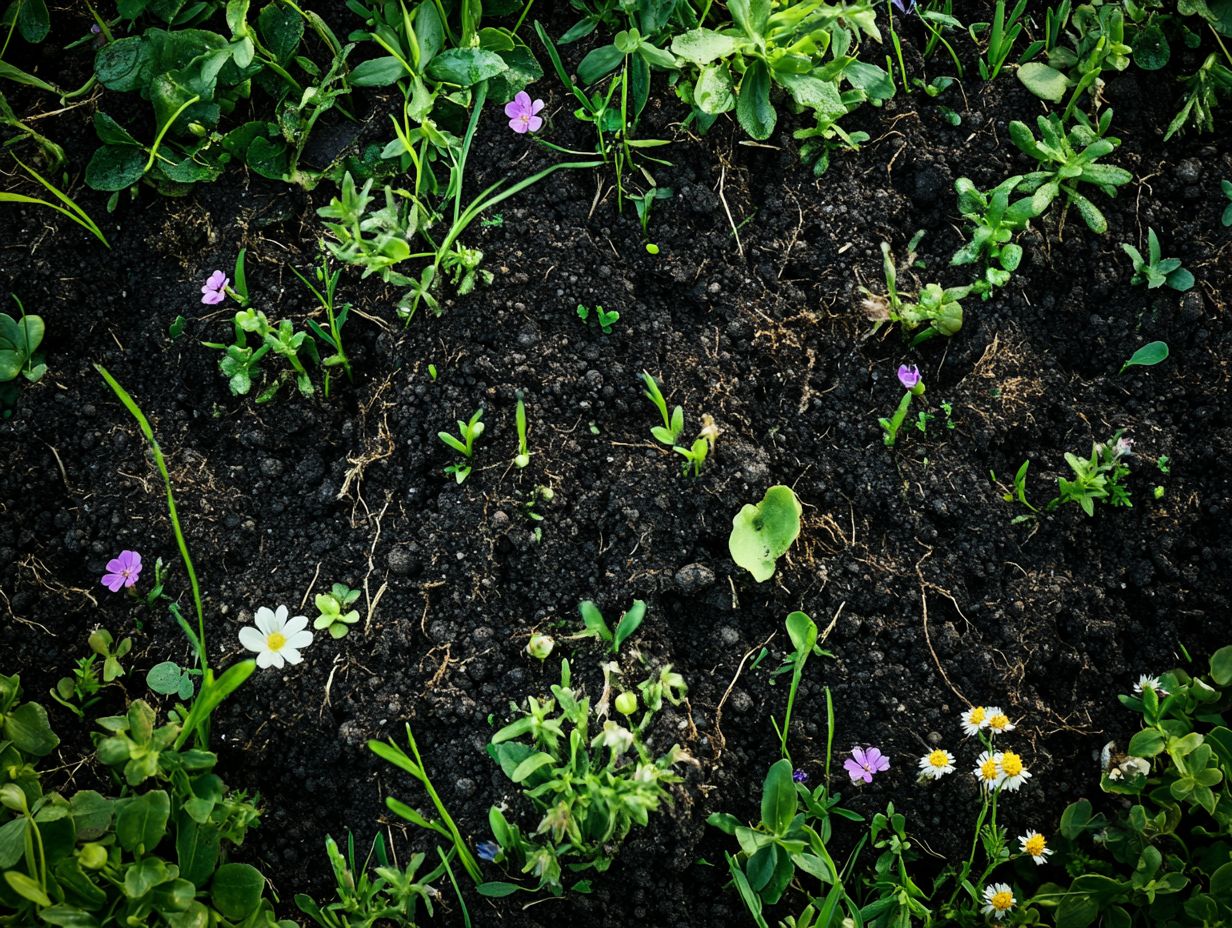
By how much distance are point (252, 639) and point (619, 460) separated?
2.40 ft

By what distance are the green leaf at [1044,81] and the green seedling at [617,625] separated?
135cm

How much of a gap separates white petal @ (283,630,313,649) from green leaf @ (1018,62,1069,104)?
1.80 m

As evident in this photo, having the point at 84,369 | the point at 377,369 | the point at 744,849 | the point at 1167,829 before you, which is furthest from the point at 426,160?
the point at 1167,829

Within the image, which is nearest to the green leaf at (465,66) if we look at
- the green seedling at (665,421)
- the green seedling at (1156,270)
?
the green seedling at (665,421)

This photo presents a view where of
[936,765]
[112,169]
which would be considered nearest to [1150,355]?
[936,765]

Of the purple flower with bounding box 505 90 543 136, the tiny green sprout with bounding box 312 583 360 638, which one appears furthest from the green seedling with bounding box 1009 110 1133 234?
the tiny green sprout with bounding box 312 583 360 638

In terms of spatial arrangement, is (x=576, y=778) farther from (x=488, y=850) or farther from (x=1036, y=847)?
(x=1036, y=847)

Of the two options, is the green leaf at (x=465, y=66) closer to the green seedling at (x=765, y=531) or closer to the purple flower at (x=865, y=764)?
the green seedling at (x=765, y=531)

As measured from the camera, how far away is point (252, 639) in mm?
1750

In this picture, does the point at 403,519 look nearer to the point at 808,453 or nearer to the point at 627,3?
the point at 808,453

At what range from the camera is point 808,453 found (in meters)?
1.91

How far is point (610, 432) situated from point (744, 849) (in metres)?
0.78

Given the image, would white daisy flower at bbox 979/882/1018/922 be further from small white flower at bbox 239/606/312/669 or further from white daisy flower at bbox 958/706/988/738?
small white flower at bbox 239/606/312/669

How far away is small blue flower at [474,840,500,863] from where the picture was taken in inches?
64.0
